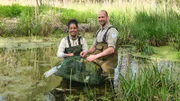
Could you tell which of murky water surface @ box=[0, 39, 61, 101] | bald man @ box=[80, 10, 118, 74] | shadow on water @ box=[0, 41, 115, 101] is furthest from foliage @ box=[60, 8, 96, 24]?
bald man @ box=[80, 10, 118, 74]

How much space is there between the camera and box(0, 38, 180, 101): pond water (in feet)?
12.6

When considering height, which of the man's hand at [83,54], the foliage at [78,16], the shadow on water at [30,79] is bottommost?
the shadow on water at [30,79]

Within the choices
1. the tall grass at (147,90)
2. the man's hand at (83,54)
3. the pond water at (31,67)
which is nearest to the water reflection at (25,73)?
the pond water at (31,67)

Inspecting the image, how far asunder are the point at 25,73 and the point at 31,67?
43 centimetres

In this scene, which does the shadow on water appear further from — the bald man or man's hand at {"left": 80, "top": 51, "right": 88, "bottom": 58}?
man's hand at {"left": 80, "top": 51, "right": 88, "bottom": 58}

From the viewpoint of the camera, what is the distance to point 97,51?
166 inches

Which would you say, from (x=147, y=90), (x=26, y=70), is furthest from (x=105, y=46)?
(x=26, y=70)

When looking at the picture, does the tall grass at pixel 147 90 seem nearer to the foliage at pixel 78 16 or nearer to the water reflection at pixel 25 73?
the water reflection at pixel 25 73

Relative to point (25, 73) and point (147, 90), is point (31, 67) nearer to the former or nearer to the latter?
point (25, 73)

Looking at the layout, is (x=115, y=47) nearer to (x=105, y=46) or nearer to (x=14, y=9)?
(x=105, y=46)

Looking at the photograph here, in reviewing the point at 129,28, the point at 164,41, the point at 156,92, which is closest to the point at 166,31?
the point at 164,41

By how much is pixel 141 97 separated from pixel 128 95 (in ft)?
0.49

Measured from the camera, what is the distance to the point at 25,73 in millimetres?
4805

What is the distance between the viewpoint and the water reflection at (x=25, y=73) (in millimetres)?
3805
